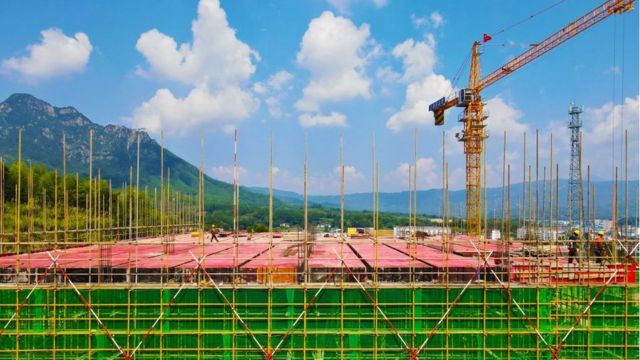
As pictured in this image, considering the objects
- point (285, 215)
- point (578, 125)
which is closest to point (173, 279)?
point (578, 125)

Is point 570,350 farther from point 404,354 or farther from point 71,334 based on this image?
point 71,334

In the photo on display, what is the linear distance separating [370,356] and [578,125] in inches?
1880

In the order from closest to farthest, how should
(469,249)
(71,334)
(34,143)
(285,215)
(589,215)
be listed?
(71,334)
(589,215)
(469,249)
(285,215)
(34,143)

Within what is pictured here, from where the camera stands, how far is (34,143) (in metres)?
191

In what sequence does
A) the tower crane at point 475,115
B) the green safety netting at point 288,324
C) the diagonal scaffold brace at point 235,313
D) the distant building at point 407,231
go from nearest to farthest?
the diagonal scaffold brace at point 235,313 → the green safety netting at point 288,324 → the distant building at point 407,231 → the tower crane at point 475,115

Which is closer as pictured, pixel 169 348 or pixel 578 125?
pixel 169 348

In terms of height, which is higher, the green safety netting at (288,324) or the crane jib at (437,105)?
the crane jib at (437,105)

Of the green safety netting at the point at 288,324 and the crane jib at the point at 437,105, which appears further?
the crane jib at the point at 437,105

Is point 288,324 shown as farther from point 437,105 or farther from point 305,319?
point 437,105

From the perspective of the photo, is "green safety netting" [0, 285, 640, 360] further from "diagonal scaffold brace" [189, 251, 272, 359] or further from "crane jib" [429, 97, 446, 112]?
"crane jib" [429, 97, 446, 112]

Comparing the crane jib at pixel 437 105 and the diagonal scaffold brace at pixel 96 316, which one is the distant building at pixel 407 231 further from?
the crane jib at pixel 437 105

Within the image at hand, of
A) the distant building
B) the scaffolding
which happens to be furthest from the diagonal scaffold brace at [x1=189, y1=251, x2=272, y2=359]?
the distant building

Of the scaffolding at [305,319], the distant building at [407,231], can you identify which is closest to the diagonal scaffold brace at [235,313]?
the scaffolding at [305,319]

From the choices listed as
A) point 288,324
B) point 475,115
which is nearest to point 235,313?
point 288,324
